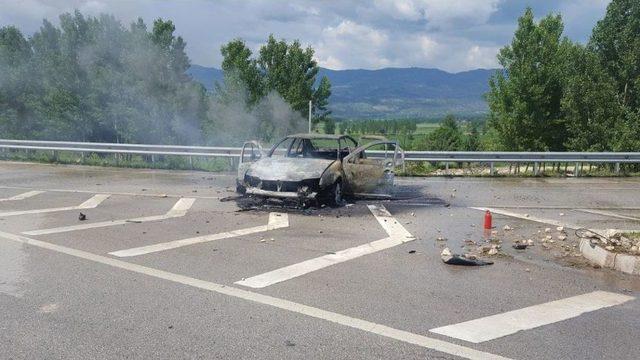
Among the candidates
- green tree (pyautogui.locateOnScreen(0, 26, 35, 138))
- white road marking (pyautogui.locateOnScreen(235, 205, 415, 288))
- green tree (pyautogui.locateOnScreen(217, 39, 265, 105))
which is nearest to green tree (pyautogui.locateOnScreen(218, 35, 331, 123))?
green tree (pyautogui.locateOnScreen(217, 39, 265, 105))

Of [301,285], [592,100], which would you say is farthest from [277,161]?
[592,100]

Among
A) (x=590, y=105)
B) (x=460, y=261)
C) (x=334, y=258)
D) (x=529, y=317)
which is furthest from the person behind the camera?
(x=590, y=105)

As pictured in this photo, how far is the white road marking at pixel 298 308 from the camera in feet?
13.5

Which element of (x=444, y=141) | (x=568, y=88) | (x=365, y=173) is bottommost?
(x=444, y=141)

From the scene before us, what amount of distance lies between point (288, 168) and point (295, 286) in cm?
537

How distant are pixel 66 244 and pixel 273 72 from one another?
4775cm

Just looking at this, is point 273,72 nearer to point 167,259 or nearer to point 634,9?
point 634,9

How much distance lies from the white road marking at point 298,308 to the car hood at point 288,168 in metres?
4.40

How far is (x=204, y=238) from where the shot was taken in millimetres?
7980

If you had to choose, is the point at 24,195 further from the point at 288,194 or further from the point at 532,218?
the point at 532,218

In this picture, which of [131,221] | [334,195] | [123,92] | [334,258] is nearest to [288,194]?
[334,195]

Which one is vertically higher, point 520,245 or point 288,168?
point 288,168

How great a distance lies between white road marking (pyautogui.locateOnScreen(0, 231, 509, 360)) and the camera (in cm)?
412

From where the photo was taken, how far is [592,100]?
2980 cm
